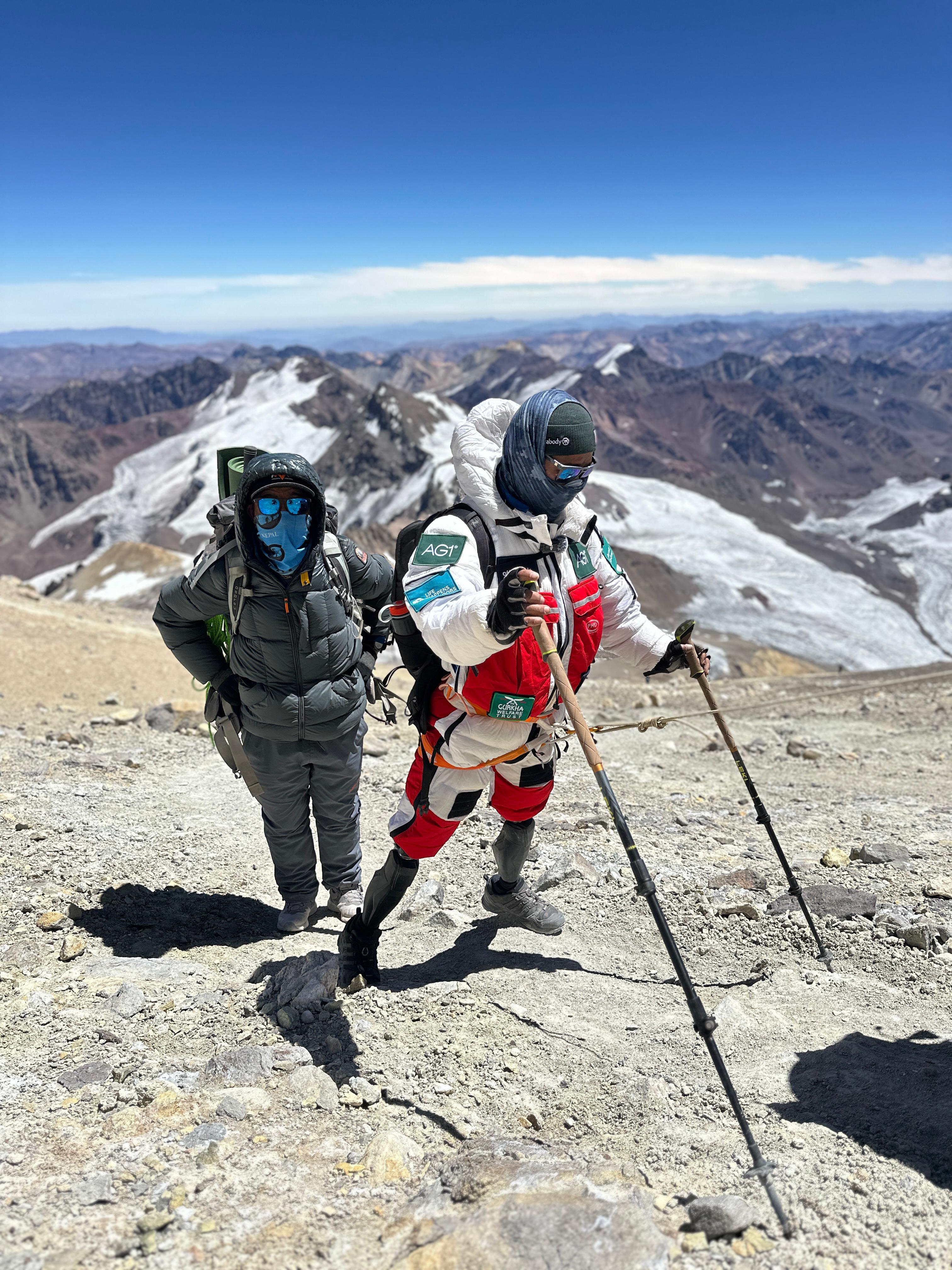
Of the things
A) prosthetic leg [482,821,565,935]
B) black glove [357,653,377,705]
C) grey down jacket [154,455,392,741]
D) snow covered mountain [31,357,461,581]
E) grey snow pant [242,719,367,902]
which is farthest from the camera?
snow covered mountain [31,357,461,581]

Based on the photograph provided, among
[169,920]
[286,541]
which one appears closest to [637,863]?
[286,541]

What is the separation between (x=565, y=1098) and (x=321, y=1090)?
1010mm

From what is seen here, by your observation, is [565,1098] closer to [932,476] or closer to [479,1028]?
[479,1028]

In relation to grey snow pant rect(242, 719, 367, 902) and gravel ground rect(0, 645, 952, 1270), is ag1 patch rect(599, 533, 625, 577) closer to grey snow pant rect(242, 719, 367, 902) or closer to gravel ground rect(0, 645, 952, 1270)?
grey snow pant rect(242, 719, 367, 902)

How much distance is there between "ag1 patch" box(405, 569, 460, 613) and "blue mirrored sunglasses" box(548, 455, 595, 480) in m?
0.66

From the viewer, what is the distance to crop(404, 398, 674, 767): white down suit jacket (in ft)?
11.5

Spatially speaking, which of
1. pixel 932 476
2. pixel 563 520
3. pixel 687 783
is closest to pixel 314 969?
pixel 563 520

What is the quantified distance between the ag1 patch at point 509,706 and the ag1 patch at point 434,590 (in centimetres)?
56

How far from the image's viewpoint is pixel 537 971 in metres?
4.56

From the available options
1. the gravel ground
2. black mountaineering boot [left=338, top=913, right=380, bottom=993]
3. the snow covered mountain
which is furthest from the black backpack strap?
the snow covered mountain

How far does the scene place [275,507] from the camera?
4.30 metres

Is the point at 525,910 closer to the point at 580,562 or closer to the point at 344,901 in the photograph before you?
the point at 344,901

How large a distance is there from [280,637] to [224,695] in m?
0.63

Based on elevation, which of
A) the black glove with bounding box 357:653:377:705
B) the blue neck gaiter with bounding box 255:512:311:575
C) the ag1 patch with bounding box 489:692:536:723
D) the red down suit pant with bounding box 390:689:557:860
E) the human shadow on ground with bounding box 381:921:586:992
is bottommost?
the human shadow on ground with bounding box 381:921:586:992
